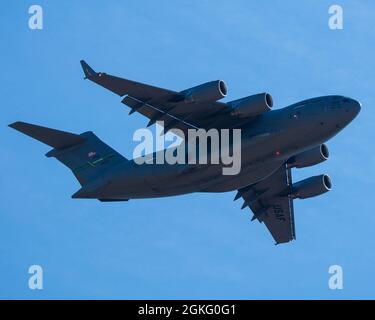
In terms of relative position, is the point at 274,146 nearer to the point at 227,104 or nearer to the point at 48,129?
the point at 227,104

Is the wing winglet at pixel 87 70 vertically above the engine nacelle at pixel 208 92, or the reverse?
the wing winglet at pixel 87 70

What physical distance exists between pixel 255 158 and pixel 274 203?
487 centimetres

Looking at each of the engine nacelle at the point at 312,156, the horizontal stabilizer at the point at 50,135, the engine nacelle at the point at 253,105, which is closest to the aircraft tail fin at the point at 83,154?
the horizontal stabilizer at the point at 50,135

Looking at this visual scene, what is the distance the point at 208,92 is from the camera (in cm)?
2800

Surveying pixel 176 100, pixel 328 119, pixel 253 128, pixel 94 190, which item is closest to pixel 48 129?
pixel 94 190

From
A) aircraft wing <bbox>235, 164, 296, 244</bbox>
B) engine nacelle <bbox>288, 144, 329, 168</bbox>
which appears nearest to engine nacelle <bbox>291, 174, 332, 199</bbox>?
aircraft wing <bbox>235, 164, 296, 244</bbox>

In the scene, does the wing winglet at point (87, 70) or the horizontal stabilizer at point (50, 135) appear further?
the horizontal stabilizer at point (50, 135)

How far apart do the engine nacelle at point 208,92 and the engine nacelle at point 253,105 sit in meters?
0.90

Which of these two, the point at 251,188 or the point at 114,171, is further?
the point at 251,188

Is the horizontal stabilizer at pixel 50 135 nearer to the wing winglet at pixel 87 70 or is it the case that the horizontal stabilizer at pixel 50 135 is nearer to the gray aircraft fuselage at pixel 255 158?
the gray aircraft fuselage at pixel 255 158

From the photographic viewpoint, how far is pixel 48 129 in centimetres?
3020

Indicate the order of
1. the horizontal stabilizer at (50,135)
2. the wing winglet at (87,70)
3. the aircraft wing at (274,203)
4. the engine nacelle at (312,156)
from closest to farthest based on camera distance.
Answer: the wing winglet at (87,70)
the horizontal stabilizer at (50,135)
the engine nacelle at (312,156)
the aircraft wing at (274,203)

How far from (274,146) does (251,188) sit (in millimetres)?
4787

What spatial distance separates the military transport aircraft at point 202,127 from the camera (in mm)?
28141
